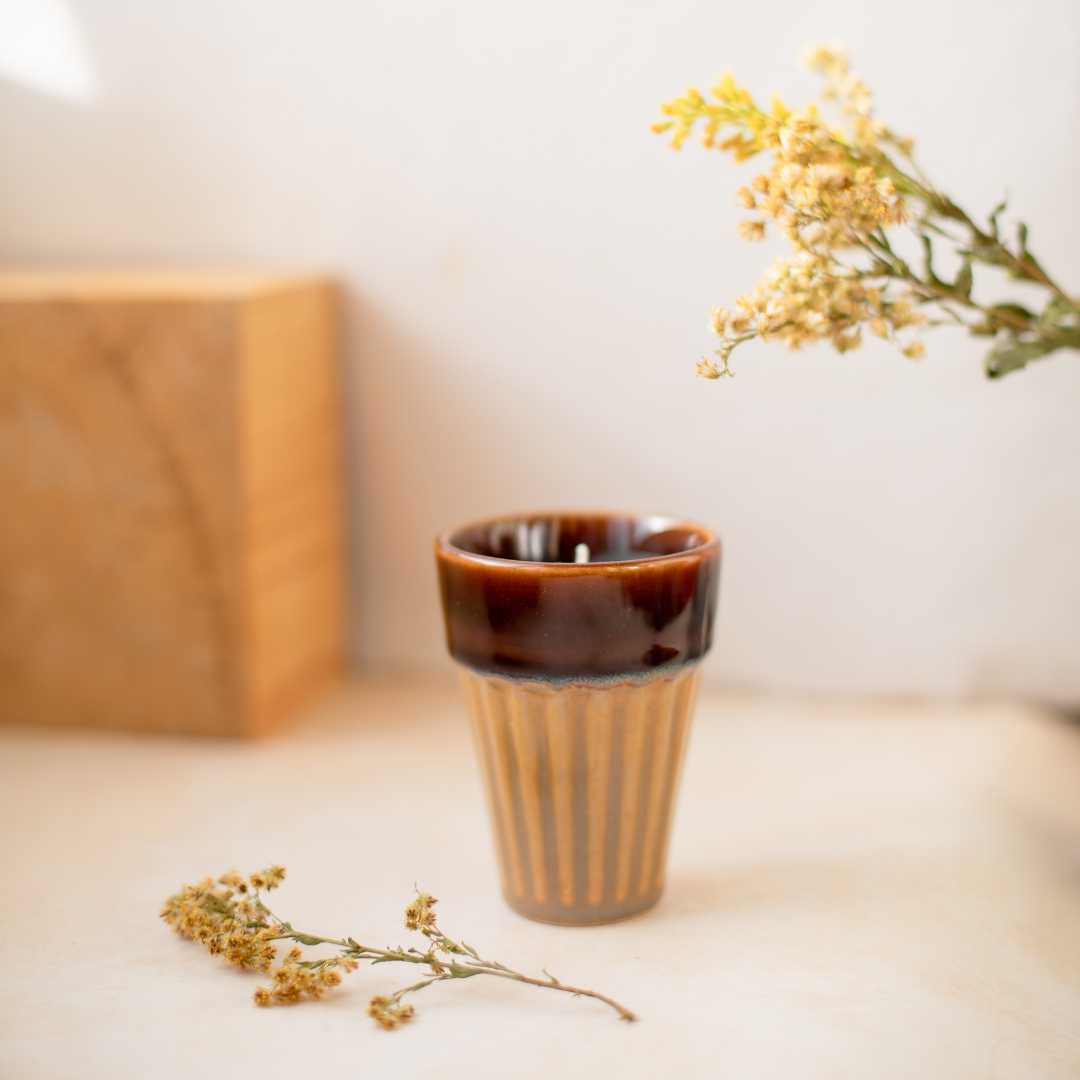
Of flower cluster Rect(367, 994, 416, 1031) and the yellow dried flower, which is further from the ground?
the yellow dried flower

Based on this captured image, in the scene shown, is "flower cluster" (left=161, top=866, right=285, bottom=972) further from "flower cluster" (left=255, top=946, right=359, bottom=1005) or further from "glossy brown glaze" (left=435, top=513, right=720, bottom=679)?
"glossy brown glaze" (left=435, top=513, right=720, bottom=679)

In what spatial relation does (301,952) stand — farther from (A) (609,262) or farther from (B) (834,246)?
(A) (609,262)

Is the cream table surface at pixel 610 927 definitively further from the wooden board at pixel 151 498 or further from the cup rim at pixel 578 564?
the cup rim at pixel 578 564

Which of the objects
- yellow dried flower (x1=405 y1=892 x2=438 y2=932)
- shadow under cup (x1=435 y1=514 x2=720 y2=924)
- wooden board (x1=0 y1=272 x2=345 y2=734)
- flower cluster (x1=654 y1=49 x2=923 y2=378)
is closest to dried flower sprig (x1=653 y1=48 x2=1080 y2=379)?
flower cluster (x1=654 y1=49 x2=923 y2=378)

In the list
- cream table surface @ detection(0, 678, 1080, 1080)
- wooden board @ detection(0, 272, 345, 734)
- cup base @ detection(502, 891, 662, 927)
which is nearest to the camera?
cream table surface @ detection(0, 678, 1080, 1080)

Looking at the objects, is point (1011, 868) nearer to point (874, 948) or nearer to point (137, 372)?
point (874, 948)

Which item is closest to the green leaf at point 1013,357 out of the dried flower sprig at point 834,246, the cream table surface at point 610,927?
the dried flower sprig at point 834,246
